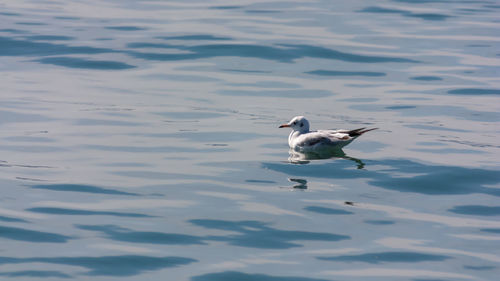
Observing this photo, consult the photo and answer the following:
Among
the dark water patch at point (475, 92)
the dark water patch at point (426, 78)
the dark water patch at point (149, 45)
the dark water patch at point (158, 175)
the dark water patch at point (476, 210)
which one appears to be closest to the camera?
the dark water patch at point (476, 210)

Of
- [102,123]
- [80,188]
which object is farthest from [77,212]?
[102,123]

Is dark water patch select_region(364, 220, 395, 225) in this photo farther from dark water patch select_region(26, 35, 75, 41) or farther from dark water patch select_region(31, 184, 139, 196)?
dark water patch select_region(26, 35, 75, 41)

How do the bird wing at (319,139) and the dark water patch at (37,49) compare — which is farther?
the dark water patch at (37,49)

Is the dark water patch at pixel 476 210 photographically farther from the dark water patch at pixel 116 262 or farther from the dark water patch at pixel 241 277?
the dark water patch at pixel 116 262

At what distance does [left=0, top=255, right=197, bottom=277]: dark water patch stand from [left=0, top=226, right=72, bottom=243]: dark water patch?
20.3 inches

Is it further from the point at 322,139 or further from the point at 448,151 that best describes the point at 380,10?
the point at 322,139

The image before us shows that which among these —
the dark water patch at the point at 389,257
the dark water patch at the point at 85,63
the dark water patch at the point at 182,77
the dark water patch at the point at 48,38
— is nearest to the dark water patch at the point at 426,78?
the dark water patch at the point at 182,77

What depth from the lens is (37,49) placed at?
2195 centimetres

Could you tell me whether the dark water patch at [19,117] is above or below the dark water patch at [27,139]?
above

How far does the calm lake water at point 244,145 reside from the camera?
951 centimetres

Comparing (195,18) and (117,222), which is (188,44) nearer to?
(195,18)

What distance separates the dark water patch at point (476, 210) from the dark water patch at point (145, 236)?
130 inches

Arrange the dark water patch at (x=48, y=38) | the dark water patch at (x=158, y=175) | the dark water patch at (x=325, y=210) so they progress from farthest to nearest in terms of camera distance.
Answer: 1. the dark water patch at (x=48, y=38)
2. the dark water patch at (x=158, y=175)
3. the dark water patch at (x=325, y=210)

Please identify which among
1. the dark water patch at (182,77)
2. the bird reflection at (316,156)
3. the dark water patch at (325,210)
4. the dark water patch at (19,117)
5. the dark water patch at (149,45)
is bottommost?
the bird reflection at (316,156)
